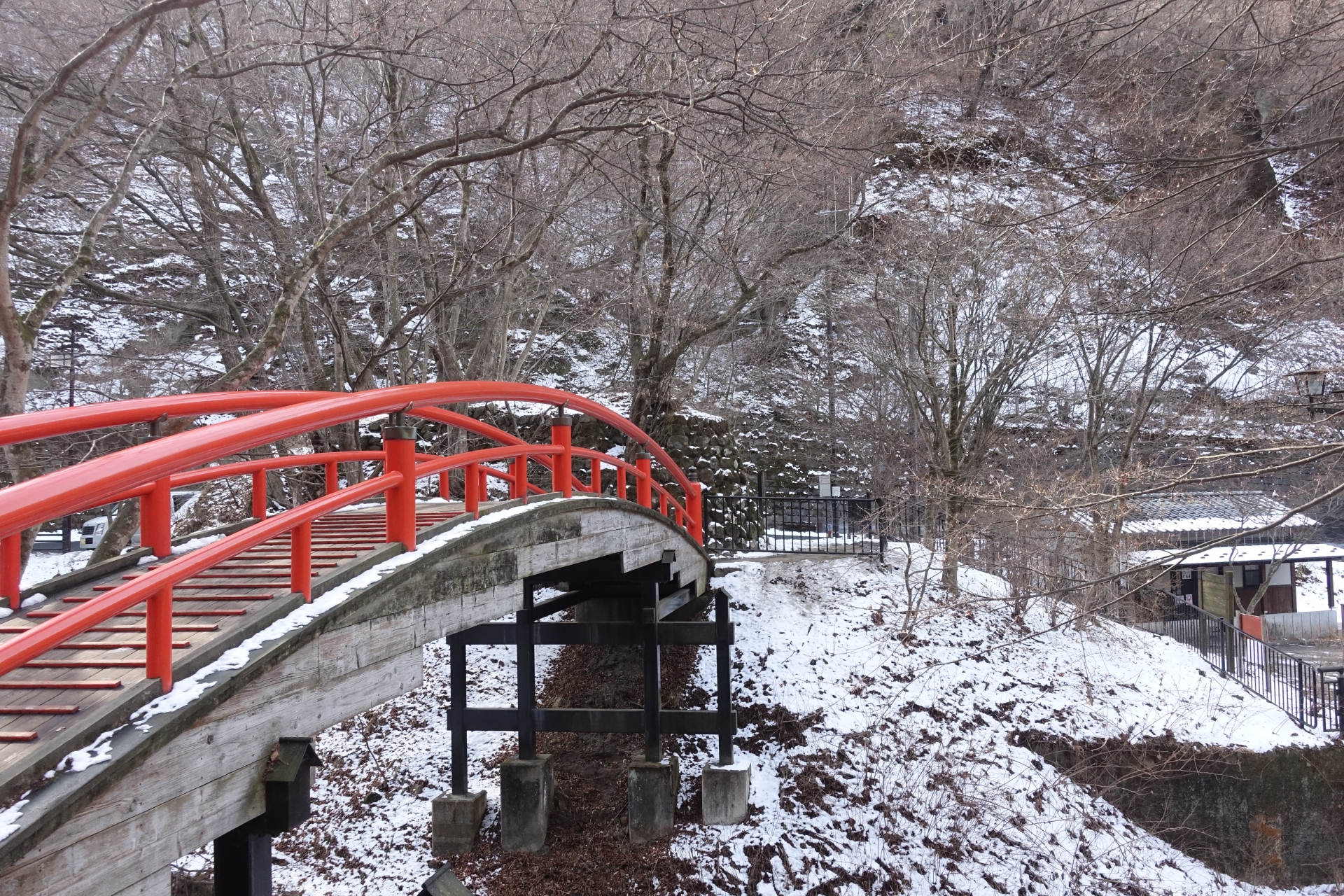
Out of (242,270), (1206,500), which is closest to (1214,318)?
(1206,500)

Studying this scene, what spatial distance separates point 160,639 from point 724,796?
7139 mm

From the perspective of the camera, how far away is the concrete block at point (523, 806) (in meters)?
8.16

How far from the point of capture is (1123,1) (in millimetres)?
4391

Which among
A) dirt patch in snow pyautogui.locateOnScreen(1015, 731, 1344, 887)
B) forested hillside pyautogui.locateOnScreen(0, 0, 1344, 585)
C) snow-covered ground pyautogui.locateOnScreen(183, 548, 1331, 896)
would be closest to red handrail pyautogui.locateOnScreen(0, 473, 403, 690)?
forested hillside pyautogui.locateOnScreen(0, 0, 1344, 585)

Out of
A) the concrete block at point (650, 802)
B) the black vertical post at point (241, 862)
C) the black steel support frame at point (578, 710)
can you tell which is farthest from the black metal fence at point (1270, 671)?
the black vertical post at point (241, 862)

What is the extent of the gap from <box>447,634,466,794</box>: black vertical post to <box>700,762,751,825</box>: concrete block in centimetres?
266

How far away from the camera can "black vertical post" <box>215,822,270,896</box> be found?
9.46 ft

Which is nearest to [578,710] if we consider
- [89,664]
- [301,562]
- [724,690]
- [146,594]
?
[724,690]

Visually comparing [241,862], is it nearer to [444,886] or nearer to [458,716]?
[444,886]

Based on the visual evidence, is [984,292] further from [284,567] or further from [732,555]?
[284,567]

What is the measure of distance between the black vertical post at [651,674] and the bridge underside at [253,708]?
2.89 metres

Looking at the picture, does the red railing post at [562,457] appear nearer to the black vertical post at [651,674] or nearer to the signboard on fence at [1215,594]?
the black vertical post at [651,674]

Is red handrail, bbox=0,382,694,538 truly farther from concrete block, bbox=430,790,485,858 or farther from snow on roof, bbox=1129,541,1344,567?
snow on roof, bbox=1129,541,1344,567

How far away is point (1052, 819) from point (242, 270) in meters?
12.4
